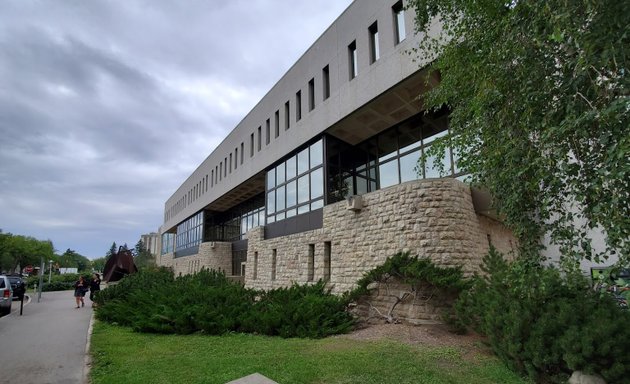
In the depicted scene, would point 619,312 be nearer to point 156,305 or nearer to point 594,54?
point 594,54

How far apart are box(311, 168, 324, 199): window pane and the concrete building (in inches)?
3.1

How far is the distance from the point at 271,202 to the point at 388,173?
7.68 meters

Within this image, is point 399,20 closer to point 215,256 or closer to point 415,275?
point 415,275

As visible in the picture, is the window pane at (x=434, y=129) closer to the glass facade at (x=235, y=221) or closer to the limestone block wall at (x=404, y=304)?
the limestone block wall at (x=404, y=304)

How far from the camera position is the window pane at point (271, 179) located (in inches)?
804

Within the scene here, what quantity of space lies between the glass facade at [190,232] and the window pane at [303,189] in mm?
19296

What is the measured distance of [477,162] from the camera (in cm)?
624

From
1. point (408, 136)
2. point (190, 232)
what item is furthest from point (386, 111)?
point (190, 232)

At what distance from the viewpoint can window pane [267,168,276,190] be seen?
67.0 ft

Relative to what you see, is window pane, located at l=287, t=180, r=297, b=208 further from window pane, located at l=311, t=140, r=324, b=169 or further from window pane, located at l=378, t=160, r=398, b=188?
window pane, located at l=378, t=160, r=398, b=188

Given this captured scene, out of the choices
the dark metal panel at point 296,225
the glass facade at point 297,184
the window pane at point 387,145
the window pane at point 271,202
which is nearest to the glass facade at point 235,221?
the window pane at point 271,202

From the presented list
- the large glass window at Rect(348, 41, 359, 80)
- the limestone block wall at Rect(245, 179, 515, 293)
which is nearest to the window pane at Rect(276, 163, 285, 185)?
the limestone block wall at Rect(245, 179, 515, 293)

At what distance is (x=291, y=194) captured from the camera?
722 inches

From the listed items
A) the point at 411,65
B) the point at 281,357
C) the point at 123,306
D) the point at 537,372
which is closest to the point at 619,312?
the point at 537,372
